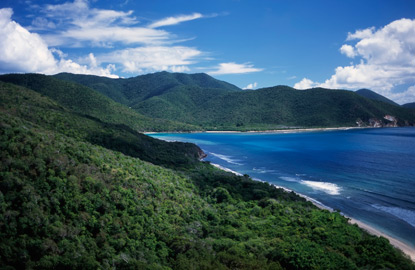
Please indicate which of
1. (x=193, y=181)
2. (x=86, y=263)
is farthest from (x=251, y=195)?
(x=86, y=263)

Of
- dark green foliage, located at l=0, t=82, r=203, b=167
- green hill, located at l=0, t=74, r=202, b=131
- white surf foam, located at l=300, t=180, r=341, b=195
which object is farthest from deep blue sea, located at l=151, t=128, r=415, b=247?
green hill, located at l=0, t=74, r=202, b=131

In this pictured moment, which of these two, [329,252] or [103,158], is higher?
[103,158]

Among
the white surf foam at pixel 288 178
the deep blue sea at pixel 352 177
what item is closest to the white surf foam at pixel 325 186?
the deep blue sea at pixel 352 177

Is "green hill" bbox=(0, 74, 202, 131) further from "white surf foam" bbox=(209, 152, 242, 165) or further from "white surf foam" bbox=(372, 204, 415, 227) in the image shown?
"white surf foam" bbox=(372, 204, 415, 227)

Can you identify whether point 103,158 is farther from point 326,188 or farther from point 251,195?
point 326,188

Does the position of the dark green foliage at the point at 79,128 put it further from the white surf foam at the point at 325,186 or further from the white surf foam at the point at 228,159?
the white surf foam at the point at 325,186

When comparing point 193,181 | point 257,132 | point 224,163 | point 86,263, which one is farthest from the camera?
point 257,132
